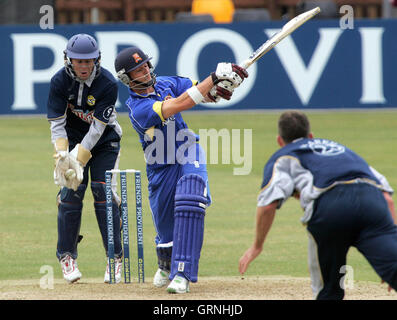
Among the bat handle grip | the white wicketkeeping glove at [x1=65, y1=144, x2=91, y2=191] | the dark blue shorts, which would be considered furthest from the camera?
the white wicketkeeping glove at [x1=65, y1=144, x2=91, y2=191]

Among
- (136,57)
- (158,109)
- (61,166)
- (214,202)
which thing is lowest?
(214,202)

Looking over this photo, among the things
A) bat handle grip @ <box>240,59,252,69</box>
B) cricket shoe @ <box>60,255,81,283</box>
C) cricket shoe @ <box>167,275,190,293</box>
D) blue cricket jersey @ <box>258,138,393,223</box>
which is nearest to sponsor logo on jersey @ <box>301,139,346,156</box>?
blue cricket jersey @ <box>258,138,393,223</box>

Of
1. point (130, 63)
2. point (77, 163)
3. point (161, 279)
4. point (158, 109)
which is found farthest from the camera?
point (77, 163)

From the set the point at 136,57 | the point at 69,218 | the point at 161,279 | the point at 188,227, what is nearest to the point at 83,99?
the point at 136,57

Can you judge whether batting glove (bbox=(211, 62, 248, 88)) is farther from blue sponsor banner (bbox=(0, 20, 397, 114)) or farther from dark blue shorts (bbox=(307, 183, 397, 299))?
blue sponsor banner (bbox=(0, 20, 397, 114))

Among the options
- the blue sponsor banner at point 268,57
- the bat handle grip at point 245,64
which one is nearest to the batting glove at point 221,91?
the bat handle grip at point 245,64

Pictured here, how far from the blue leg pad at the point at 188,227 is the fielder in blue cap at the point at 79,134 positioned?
94 cm

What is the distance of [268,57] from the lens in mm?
20250

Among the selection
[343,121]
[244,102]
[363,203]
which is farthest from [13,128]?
[363,203]

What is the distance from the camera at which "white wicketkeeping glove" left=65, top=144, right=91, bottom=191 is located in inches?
317

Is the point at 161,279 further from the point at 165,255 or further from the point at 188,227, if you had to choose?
the point at 188,227

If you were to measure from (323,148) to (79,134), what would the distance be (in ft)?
10.5

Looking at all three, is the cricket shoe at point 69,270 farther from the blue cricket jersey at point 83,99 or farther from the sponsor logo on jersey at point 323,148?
the sponsor logo on jersey at point 323,148

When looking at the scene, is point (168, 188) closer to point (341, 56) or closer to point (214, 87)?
point (214, 87)
